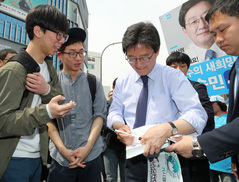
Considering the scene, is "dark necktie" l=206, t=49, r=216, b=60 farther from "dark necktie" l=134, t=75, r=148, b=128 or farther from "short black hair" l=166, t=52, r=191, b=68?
"dark necktie" l=134, t=75, r=148, b=128

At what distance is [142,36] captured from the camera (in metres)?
1.74

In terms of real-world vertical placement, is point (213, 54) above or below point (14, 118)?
above

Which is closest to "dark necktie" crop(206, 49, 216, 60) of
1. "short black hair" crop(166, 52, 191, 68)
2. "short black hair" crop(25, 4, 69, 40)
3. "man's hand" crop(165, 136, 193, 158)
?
"short black hair" crop(166, 52, 191, 68)

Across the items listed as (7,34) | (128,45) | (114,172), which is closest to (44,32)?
(128,45)

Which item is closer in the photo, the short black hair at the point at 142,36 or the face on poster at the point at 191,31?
the short black hair at the point at 142,36

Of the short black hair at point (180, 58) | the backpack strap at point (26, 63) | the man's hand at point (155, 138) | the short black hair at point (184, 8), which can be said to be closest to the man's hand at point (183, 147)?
the man's hand at point (155, 138)

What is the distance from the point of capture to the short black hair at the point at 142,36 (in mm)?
1732

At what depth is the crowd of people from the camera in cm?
131

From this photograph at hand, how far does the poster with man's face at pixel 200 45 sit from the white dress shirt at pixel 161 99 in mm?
1695

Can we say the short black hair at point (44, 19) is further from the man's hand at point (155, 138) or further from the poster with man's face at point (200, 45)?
the poster with man's face at point (200, 45)

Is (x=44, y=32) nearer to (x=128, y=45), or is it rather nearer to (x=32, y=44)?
(x=32, y=44)

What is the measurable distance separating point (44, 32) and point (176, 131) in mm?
1515

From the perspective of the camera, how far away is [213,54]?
307 centimetres

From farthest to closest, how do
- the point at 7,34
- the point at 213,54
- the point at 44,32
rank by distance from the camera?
the point at 7,34
the point at 213,54
the point at 44,32
